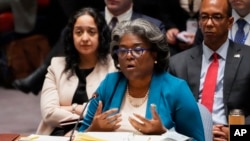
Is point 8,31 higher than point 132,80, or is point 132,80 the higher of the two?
point 132,80

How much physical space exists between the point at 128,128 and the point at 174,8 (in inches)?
91.7

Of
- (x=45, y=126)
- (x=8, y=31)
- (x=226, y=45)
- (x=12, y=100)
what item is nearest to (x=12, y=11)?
(x=8, y=31)

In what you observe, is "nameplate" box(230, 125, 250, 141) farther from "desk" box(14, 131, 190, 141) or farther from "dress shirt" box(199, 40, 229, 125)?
"dress shirt" box(199, 40, 229, 125)

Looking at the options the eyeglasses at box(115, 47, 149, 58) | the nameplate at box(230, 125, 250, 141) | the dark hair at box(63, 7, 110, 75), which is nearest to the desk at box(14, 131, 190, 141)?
the nameplate at box(230, 125, 250, 141)

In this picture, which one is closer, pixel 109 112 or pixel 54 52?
pixel 109 112

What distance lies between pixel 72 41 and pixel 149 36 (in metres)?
1.04

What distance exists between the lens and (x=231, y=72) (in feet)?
12.8

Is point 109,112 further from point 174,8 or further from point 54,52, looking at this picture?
point 174,8

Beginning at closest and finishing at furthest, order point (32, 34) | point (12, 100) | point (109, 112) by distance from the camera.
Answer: point (109, 112)
point (12, 100)
point (32, 34)

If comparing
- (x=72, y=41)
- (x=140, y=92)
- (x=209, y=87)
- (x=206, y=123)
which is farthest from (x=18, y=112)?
(x=206, y=123)

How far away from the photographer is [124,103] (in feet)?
10.9

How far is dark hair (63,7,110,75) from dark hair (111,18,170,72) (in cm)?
82

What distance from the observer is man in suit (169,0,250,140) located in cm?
390

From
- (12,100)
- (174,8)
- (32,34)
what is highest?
(174,8)
